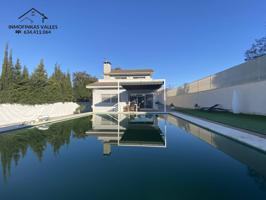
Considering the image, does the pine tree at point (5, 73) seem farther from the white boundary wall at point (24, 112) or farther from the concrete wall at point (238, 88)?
the concrete wall at point (238, 88)

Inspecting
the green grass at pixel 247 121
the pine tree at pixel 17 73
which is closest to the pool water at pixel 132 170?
the green grass at pixel 247 121

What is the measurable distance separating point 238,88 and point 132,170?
→ 15.4m

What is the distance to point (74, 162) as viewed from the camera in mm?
5285

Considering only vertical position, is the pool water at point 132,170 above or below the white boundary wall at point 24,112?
below

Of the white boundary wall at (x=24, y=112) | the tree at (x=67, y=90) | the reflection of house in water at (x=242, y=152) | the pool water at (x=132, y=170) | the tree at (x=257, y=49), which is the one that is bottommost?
the pool water at (x=132, y=170)

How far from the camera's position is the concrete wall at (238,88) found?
45.8 ft

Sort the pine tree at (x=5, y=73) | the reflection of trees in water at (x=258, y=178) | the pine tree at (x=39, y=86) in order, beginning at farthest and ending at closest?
the pine tree at (x=39, y=86) < the pine tree at (x=5, y=73) < the reflection of trees in water at (x=258, y=178)

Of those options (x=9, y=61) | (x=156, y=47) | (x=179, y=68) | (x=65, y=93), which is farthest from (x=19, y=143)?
(x=179, y=68)

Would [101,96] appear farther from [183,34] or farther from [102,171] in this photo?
[102,171]

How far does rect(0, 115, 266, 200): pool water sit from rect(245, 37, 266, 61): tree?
3291 centimetres

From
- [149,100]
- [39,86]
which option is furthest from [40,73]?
[149,100]

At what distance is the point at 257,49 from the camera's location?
1335 inches

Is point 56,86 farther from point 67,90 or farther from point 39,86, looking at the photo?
point 67,90

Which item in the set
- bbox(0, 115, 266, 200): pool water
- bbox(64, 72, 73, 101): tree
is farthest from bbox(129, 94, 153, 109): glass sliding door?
bbox(0, 115, 266, 200): pool water
